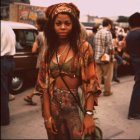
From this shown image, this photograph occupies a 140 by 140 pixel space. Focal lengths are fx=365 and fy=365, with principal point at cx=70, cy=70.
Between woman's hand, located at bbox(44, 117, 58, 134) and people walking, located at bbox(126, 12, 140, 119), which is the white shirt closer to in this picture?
people walking, located at bbox(126, 12, 140, 119)

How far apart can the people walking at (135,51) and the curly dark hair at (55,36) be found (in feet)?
10.3

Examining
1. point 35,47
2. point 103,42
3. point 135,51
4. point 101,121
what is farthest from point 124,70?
point 101,121

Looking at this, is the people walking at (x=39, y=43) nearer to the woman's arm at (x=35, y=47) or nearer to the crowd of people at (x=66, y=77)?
the woman's arm at (x=35, y=47)

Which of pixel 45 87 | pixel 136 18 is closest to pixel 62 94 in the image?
pixel 45 87

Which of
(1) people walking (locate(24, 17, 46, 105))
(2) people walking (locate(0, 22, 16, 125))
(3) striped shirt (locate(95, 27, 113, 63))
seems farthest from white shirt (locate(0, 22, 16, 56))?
(3) striped shirt (locate(95, 27, 113, 63))

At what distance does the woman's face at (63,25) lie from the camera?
2832mm

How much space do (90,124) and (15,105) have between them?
4.53 metres

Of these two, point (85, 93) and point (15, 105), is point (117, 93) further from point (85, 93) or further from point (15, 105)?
point (85, 93)

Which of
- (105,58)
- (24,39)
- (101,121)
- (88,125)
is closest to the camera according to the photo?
(88,125)

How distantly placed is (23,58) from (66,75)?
5641 mm

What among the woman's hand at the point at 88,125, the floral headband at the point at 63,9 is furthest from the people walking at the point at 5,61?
the woman's hand at the point at 88,125

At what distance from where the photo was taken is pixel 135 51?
600 centimetres

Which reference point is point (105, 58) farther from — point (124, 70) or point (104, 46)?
point (124, 70)

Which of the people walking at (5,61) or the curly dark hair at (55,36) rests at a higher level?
the curly dark hair at (55,36)
